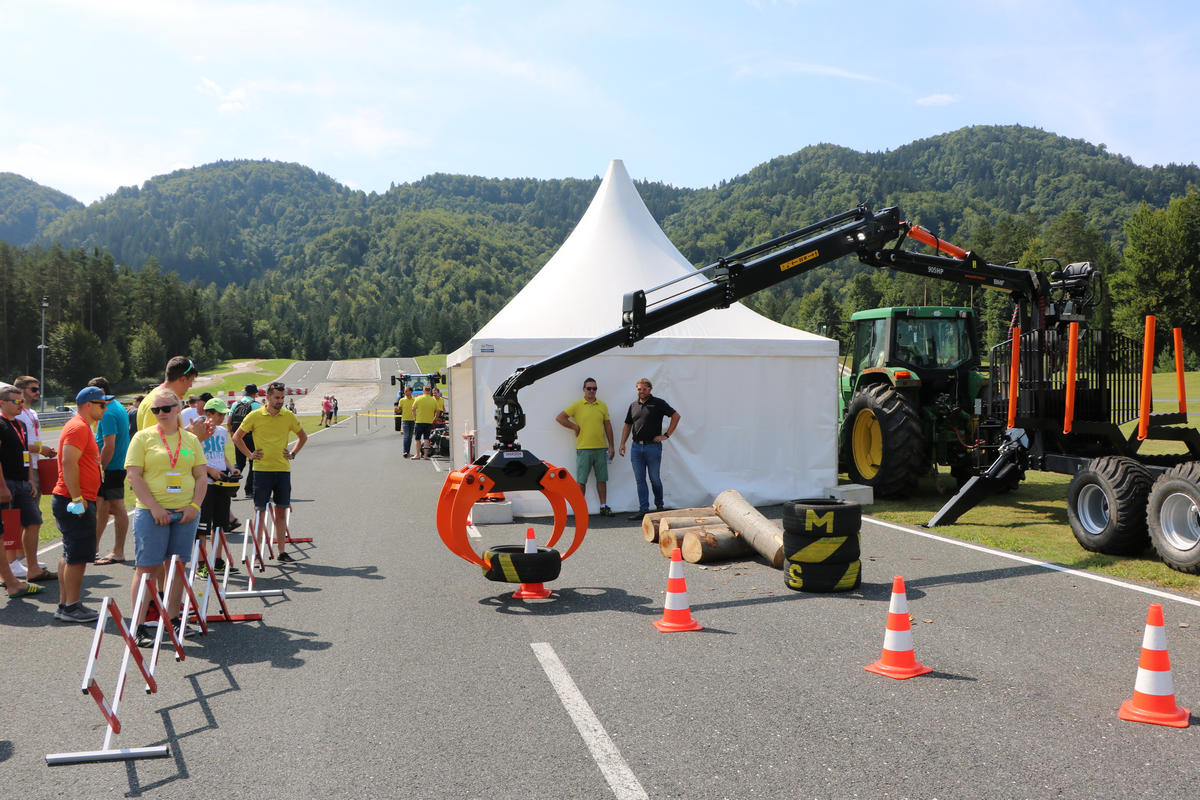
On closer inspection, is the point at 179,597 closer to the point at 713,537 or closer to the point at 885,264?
the point at 713,537

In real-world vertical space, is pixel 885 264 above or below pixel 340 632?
above

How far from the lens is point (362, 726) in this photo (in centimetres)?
443

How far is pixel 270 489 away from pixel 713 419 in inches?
247

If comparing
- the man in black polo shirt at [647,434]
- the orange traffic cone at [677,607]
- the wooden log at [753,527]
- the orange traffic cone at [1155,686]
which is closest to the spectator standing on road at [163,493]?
the orange traffic cone at [677,607]

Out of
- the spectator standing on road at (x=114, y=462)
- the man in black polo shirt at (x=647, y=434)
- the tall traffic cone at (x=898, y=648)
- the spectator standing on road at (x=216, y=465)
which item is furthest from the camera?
the man in black polo shirt at (x=647, y=434)

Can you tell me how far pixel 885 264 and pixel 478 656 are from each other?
6.61 m

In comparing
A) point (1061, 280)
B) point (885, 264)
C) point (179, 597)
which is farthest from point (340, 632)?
point (1061, 280)

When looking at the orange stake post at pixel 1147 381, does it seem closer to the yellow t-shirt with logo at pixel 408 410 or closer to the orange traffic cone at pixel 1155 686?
the orange traffic cone at pixel 1155 686

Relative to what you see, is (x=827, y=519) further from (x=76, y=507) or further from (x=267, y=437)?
(x=76, y=507)

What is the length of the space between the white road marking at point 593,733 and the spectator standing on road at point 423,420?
17767 millimetres

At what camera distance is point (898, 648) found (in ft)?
16.9

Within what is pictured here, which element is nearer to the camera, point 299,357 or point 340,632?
point 340,632

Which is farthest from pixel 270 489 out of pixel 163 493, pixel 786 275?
pixel 786 275

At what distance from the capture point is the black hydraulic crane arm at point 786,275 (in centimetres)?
798
